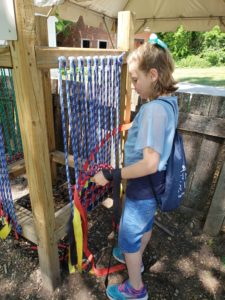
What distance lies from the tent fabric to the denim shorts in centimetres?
415

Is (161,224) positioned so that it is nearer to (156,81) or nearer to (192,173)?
(192,173)

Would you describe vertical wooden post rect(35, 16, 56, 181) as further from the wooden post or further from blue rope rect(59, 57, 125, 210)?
the wooden post

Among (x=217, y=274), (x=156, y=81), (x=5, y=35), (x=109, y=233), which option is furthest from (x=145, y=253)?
(x=5, y=35)

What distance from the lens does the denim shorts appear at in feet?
5.02

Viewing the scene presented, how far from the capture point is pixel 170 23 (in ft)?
17.3

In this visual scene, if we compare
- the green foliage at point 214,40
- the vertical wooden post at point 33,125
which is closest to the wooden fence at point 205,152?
the vertical wooden post at point 33,125

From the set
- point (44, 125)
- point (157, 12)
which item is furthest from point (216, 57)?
point (44, 125)

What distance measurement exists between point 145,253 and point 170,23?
500 centimetres

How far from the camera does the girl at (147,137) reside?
121 centimetres

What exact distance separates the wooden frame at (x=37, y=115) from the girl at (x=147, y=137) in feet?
1.20

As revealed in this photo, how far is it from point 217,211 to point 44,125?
6.25 ft

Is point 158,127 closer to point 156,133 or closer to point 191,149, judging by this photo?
point 156,133

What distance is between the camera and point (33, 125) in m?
1.25

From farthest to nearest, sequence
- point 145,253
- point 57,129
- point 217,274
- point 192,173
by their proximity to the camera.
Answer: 1. point 57,129
2. point 192,173
3. point 145,253
4. point 217,274
